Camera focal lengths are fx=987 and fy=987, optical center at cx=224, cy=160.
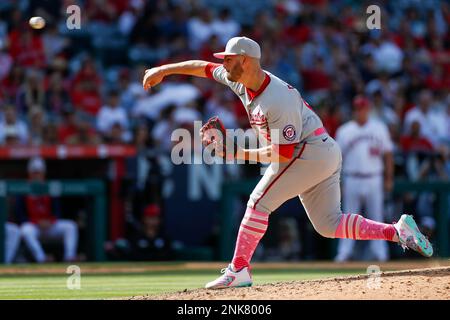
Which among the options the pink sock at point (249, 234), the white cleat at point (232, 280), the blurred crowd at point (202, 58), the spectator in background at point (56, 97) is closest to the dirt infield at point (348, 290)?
the white cleat at point (232, 280)

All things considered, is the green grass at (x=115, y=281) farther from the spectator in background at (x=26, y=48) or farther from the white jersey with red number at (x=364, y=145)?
the spectator in background at (x=26, y=48)

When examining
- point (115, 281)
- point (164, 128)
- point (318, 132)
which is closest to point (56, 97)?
point (164, 128)

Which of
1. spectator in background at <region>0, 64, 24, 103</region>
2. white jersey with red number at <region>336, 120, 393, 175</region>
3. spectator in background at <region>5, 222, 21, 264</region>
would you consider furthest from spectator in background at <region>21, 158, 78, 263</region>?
white jersey with red number at <region>336, 120, 393, 175</region>

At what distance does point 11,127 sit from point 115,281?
471cm

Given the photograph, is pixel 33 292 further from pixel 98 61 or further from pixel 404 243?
pixel 98 61

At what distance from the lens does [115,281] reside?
943 cm

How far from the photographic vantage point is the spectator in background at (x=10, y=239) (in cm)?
1246

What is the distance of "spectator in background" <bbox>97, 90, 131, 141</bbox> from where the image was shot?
14.4 m

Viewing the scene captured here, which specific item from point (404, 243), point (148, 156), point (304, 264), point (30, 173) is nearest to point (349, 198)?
point (304, 264)

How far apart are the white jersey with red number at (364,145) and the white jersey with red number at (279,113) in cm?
604

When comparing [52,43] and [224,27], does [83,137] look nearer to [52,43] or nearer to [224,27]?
[52,43]

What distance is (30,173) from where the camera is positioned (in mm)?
12883

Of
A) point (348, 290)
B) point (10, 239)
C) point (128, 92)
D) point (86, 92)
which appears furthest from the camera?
point (128, 92)

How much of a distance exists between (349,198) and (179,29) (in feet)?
Answer: 15.8
